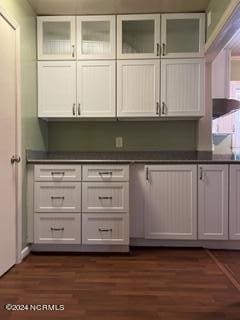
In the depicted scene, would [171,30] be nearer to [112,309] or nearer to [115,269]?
[115,269]

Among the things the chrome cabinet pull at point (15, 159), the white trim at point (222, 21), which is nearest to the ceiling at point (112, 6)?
the white trim at point (222, 21)

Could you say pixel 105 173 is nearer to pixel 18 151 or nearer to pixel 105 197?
pixel 105 197

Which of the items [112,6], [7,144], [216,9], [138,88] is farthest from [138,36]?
[7,144]

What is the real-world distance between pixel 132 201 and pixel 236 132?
9.01 feet

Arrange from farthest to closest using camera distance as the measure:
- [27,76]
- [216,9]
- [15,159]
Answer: [27,76], [216,9], [15,159]

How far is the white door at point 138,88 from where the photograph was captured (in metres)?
3.38

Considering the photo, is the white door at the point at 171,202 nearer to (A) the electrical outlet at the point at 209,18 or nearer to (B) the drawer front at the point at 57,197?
(B) the drawer front at the point at 57,197

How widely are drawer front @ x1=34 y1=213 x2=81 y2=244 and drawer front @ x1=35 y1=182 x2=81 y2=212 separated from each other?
7cm

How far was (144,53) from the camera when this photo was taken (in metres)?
3.38

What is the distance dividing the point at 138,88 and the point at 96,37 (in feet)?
2.34

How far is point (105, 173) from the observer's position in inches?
120

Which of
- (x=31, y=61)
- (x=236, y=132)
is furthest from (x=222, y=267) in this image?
(x=236, y=132)

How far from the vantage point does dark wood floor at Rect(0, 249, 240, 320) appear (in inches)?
75.8

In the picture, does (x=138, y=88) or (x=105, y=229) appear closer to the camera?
(x=105, y=229)
